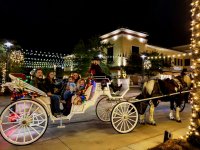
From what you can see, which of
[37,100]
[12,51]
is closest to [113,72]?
[12,51]

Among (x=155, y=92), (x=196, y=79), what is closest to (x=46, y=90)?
(x=155, y=92)

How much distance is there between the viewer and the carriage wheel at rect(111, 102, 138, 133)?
221 inches

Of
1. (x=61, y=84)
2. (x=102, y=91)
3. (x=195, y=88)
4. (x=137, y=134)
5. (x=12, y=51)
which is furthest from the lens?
(x=12, y=51)

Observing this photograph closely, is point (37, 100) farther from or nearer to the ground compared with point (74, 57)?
nearer to the ground

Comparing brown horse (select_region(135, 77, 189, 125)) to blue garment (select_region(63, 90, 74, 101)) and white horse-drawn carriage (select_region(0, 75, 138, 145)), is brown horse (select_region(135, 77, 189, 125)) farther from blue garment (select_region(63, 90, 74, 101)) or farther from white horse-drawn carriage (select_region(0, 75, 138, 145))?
blue garment (select_region(63, 90, 74, 101))

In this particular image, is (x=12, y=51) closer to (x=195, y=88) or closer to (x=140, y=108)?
(x=140, y=108)

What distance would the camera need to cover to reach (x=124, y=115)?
568 centimetres

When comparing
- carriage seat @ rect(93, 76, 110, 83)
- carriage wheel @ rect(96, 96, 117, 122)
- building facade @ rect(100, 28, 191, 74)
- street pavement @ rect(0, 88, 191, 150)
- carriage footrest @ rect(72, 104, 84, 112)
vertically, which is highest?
building facade @ rect(100, 28, 191, 74)

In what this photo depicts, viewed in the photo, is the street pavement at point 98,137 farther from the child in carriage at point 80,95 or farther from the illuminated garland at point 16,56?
the illuminated garland at point 16,56

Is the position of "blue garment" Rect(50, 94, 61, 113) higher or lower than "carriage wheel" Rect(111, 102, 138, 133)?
higher

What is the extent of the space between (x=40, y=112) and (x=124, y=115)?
2.24m

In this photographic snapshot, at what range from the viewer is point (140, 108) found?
666cm

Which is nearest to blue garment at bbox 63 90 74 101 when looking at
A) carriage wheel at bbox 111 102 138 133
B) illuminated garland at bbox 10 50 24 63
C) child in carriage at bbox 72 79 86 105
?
child in carriage at bbox 72 79 86 105

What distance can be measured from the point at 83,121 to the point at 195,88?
13.2 feet
